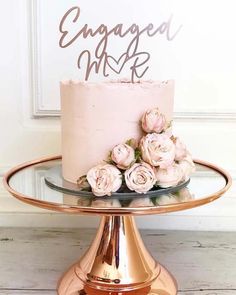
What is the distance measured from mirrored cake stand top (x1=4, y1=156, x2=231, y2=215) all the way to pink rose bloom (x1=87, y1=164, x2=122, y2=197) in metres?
0.01

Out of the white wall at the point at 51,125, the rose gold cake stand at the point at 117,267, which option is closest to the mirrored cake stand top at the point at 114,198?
the rose gold cake stand at the point at 117,267

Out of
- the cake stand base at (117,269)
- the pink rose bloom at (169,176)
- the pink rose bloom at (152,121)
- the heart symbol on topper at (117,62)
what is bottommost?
Result: the cake stand base at (117,269)

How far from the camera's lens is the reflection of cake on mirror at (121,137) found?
0.53 metres

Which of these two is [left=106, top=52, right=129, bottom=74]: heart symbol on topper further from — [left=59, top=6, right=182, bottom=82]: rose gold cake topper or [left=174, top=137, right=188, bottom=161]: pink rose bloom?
[left=174, top=137, right=188, bottom=161]: pink rose bloom

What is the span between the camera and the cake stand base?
582mm

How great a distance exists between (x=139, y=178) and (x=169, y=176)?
0.15ft

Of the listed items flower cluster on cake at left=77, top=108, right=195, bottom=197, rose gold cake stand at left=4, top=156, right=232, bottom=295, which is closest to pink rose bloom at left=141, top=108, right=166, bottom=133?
flower cluster on cake at left=77, top=108, right=195, bottom=197

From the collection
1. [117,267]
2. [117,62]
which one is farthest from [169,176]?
[117,62]

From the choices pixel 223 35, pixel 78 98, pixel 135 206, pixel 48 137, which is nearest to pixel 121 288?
pixel 135 206

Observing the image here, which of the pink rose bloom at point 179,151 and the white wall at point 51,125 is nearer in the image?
the pink rose bloom at point 179,151

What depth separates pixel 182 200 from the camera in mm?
526

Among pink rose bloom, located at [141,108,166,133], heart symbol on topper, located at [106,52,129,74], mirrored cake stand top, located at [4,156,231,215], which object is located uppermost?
heart symbol on topper, located at [106,52,129,74]

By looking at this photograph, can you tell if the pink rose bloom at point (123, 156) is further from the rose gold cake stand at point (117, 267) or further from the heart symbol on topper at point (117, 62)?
the heart symbol on topper at point (117, 62)

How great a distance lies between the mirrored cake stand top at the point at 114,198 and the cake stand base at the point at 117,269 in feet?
0.33
